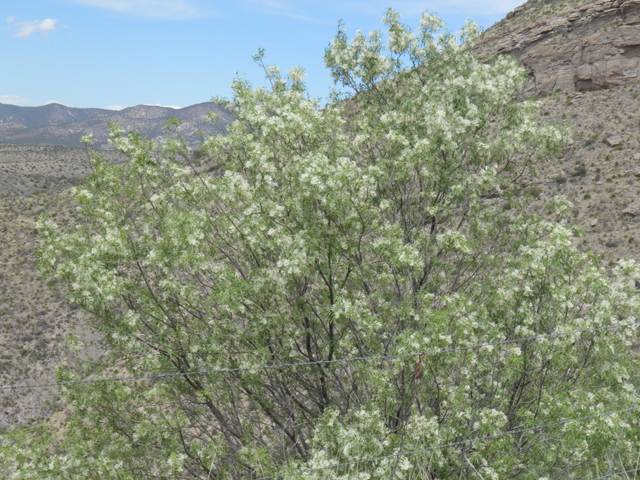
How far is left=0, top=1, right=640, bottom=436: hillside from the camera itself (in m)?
28.9

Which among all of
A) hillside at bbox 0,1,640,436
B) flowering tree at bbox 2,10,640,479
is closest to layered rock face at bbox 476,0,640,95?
hillside at bbox 0,1,640,436

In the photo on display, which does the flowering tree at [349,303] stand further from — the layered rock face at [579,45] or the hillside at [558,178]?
the layered rock face at [579,45]

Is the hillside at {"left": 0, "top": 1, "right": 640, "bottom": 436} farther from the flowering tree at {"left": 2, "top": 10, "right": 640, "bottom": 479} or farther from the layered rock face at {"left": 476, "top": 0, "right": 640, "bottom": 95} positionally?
the flowering tree at {"left": 2, "top": 10, "right": 640, "bottom": 479}

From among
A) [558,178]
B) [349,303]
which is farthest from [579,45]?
[349,303]

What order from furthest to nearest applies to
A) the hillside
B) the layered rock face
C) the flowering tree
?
the layered rock face → the hillside → the flowering tree

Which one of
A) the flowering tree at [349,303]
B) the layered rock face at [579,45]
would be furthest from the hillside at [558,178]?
the flowering tree at [349,303]

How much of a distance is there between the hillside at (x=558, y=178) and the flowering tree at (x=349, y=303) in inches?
442

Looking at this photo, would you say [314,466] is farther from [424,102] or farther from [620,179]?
[620,179]

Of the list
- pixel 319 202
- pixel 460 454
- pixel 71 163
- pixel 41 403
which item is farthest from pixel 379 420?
pixel 71 163

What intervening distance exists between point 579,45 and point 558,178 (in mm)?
18593

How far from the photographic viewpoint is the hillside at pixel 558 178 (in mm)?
28891

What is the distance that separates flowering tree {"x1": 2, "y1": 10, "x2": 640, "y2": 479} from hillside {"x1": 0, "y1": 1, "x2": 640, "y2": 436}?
36.8 feet

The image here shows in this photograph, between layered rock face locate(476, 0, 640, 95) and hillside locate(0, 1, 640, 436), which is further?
layered rock face locate(476, 0, 640, 95)

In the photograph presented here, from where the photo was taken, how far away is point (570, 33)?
46344mm
